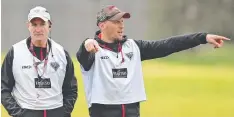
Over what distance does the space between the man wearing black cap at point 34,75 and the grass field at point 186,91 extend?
12.9 feet

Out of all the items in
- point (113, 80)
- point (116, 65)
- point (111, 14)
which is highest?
point (111, 14)

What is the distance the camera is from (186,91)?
1013 centimetres

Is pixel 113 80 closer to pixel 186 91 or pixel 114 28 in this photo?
pixel 114 28

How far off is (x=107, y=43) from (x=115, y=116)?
1.68ft

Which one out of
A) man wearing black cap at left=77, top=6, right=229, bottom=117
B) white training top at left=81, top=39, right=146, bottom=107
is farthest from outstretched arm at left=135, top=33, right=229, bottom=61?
white training top at left=81, top=39, right=146, bottom=107

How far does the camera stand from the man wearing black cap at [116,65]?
13.4 ft

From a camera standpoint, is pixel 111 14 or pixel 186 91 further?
pixel 186 91

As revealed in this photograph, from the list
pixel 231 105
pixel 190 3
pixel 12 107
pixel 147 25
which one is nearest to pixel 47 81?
pixel 12 107

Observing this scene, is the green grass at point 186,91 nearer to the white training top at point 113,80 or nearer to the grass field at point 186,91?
the grass field at point 186,91

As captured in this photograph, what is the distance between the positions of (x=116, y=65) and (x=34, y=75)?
0.57 m

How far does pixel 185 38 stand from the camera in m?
4.21

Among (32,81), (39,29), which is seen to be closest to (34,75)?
(32,81)

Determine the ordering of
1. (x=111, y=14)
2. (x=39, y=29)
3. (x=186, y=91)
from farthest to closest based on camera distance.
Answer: (x=186, y=91)
(x=111, y=14)
(x=39, y=29)

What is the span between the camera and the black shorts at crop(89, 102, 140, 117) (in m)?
4.07
